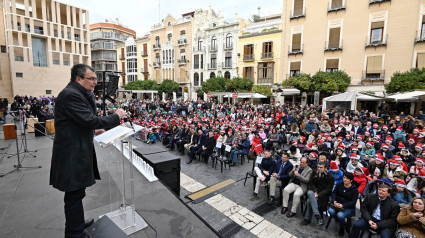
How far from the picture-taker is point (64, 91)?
2072mm

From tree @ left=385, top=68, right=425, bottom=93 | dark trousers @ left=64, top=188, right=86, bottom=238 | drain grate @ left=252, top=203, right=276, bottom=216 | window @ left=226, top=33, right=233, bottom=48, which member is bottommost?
Answer: drain grate @ left=252, top=203, right=276, bottom=216

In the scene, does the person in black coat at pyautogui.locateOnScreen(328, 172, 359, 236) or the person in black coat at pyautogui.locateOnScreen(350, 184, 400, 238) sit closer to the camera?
the person in black coat at pyautogui.locateOnScreen(350, 184, 400, 238)

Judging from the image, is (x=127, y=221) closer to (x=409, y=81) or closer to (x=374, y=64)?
(x=409, y=81)

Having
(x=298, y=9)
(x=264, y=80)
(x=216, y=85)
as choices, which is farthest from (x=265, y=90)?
(x=298, y=9)

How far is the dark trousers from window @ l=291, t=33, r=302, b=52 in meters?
26.1

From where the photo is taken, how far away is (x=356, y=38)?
21.0 metres

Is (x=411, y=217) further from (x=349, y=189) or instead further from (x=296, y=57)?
(x=296, y=57)

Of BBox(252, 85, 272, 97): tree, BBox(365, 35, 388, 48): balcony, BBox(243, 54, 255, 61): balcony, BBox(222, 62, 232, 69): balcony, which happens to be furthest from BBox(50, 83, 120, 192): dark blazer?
BBox(222, 62, 232, 69): balcony

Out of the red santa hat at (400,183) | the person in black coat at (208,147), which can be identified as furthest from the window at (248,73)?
the red santa hat at (400,183)

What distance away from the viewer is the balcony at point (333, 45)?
71.3 ft

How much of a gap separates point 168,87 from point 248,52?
15572mm

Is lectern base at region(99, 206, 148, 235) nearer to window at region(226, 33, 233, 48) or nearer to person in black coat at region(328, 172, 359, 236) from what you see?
person in black coat at region(328, 172, 359, 236)

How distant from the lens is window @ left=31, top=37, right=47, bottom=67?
36000 millimetres

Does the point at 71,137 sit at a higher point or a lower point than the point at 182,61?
lower
